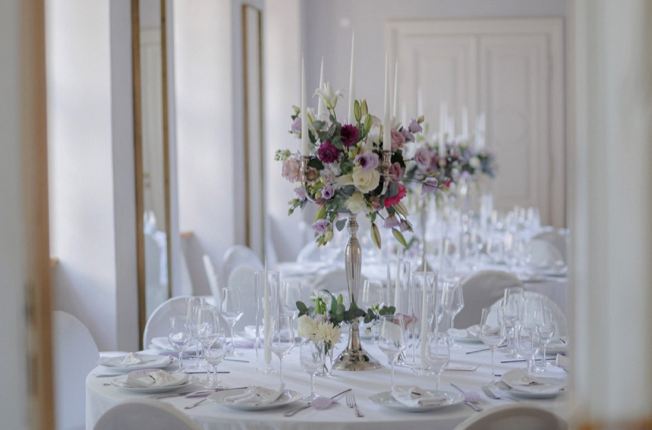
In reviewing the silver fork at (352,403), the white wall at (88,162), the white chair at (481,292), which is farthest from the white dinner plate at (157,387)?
the white chair at (481,292)

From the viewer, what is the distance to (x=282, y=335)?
2582 mm

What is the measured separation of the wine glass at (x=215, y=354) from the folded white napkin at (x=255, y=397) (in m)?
0.15

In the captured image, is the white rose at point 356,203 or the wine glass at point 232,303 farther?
the wine glass at point 232,303

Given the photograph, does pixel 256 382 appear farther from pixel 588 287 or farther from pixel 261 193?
pixel 261 193

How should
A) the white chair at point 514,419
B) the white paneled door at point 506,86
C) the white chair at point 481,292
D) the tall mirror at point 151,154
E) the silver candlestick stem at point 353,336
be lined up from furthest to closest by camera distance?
the white paneled door at point 506,86 → the tall mirror at point 151,154 → the white chair at point 481,292 → the silver candlestick stem at point 353,336 → the white chair at point 514,419

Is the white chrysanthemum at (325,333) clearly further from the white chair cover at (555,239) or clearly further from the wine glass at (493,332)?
the white chair cover at (555,239)

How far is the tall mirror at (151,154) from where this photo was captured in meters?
4.74

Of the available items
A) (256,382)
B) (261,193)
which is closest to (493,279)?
(256,382)

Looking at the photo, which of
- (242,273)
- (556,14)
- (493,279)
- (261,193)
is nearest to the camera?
(493,279)

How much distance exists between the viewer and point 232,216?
671cm

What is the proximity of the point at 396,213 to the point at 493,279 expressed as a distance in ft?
5.25

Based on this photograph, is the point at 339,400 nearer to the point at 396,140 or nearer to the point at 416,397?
the point at 416,397

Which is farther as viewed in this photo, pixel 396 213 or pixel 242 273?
pixel 242 273

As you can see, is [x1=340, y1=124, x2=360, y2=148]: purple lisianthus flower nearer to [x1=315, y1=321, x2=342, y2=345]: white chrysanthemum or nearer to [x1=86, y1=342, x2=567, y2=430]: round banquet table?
[x1=315, y1=321, x2=342, y2=345]: white chrysanthemum
